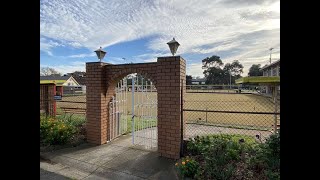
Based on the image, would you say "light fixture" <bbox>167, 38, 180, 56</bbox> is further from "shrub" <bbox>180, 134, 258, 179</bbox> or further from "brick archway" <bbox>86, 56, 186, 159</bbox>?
"shrub" <bbox>180, 134, 258, 179</bbox>

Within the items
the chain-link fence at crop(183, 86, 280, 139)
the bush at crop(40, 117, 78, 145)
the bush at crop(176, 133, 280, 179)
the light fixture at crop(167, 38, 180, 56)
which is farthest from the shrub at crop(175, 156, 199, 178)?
the bush at crop(40, 117, 78, 145)

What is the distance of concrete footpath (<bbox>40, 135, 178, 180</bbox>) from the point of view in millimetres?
4137

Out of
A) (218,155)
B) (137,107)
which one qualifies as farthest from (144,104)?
(218,155)

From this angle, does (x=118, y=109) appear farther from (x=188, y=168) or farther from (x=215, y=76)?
(x=215, y=76)

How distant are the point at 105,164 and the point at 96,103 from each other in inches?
79.6

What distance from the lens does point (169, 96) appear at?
496 cm

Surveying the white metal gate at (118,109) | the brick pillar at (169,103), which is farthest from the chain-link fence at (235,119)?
the white metal gate at (118,109)

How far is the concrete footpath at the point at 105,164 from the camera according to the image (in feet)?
13.6

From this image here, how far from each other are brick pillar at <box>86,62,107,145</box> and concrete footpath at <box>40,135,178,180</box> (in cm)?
39

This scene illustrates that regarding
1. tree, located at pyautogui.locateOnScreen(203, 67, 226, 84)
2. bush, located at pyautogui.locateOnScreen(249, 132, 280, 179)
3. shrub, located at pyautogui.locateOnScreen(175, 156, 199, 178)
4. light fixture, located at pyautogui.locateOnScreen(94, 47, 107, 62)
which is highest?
tree, located at pyautogui.locateOnScreen(203, 67, 226, 84)

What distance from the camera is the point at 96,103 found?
5977 millimetres
